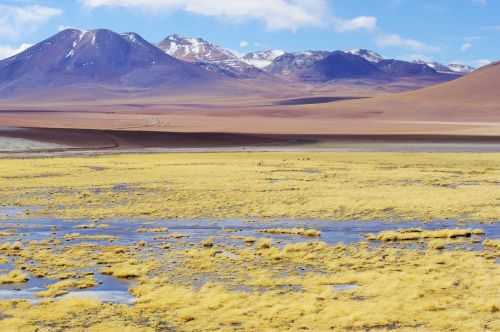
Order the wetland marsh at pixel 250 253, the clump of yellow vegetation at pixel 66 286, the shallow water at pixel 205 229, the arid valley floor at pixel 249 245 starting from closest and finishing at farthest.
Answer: the wetland marsh at pixel 250 253 < the arid valley floor at pixel 249 245 < the clump of yellow vegetation at pixel 66 286 < the shallow water at pixel 205 229

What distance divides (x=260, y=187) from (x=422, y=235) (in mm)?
15321

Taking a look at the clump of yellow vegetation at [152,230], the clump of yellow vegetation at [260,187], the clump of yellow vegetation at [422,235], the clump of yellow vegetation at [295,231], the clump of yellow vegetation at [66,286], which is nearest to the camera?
the clump of yellow vegetation at [66,286]

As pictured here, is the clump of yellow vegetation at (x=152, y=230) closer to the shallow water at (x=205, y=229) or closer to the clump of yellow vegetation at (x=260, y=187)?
the shallow water at (x=205, y=229)

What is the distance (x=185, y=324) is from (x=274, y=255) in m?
6.58

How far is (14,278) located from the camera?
17.6 meters

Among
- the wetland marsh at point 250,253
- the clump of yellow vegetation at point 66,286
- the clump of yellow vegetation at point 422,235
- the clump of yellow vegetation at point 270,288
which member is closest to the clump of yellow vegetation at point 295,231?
the wetland marsh at point 250,253

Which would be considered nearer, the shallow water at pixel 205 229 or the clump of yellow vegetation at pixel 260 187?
the shallow water at pixel 205 229

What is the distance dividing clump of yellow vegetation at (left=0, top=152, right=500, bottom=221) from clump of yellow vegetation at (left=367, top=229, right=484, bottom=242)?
364 cm

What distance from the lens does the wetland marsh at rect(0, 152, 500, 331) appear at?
578 inches

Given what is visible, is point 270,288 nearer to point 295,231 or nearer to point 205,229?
point 295,231

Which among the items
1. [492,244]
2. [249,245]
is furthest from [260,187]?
[492,244]

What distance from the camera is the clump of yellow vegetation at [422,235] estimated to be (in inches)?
922

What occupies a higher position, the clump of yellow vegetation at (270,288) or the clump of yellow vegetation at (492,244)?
the clump of yellow vegetation at (492,244)

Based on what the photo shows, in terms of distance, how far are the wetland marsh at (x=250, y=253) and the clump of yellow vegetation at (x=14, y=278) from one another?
0.04 metres
